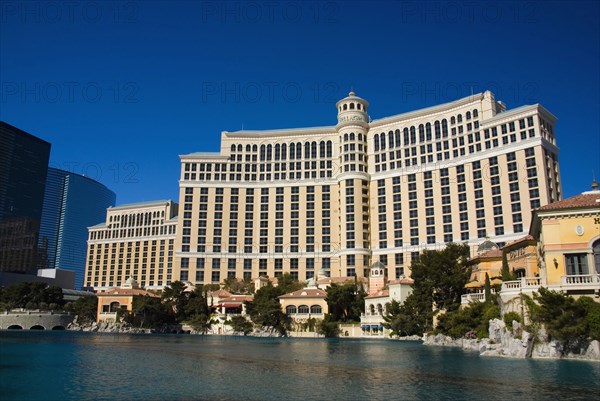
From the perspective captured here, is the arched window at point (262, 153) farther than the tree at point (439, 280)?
Yes

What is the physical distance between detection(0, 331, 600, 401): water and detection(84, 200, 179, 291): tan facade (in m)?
121

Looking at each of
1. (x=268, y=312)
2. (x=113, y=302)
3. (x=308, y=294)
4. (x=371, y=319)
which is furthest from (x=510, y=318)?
(x=113, y=302)

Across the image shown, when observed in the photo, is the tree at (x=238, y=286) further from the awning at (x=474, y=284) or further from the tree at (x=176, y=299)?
the awning at (x=474, y=284)

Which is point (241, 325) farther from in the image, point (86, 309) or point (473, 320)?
point (473, 320)

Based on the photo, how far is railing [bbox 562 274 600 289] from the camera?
117 ft

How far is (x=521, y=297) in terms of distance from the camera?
38.8m

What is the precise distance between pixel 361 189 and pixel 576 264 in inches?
3332

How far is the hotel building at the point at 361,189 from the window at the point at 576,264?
2463 inches

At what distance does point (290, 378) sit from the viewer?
28641 millimetres

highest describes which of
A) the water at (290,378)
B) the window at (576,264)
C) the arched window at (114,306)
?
the window at (576,264)

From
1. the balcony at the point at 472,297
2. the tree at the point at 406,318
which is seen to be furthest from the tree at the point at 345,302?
the balcony at the point at 472,297

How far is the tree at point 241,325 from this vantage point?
93.4 m

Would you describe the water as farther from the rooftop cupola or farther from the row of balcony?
the rooftop cupola

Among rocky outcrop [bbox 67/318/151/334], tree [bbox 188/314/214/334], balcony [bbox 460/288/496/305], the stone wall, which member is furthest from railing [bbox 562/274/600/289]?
the stone wall
